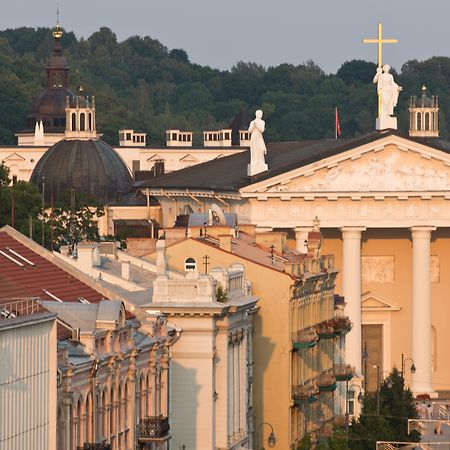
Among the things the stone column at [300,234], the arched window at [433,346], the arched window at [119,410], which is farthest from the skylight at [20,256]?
the arched window at [433,346]

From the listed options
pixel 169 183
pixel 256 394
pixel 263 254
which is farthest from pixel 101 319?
pixel 169 183

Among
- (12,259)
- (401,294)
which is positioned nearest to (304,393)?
(12,259)

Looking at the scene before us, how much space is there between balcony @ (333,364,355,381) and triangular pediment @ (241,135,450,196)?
31817mm

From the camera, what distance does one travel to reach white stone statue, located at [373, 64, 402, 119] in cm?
11714

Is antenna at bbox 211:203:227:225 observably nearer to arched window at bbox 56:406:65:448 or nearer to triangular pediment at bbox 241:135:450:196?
triangular pediment at bbox 241:135:450:196

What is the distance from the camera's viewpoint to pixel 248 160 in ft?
421

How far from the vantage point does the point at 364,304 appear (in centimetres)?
12100

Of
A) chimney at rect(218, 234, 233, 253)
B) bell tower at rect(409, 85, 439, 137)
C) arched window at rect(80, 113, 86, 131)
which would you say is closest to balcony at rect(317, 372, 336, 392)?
chimney at rect(218, 234, 233, 253)

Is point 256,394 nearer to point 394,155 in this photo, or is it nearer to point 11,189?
point 11,189

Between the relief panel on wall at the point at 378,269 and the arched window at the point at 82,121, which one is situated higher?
the arched window at the point at 82,121

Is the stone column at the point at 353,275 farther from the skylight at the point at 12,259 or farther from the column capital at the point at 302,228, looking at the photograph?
the skylight at the point at 12,259

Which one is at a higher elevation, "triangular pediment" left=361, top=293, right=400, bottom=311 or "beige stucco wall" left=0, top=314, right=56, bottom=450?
"beige stucco wall" left=0, top=314, right=56, bottom=450

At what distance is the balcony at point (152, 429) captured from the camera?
55000 mm

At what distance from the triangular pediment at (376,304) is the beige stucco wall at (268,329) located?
4615 centimetres
